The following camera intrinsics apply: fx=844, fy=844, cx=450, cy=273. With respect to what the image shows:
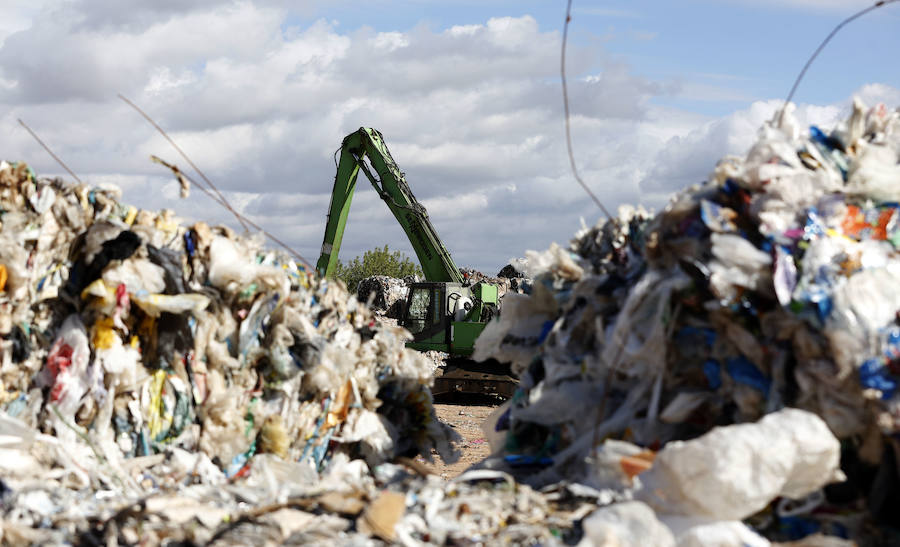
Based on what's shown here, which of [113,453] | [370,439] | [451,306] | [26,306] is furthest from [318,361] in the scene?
[451,306]

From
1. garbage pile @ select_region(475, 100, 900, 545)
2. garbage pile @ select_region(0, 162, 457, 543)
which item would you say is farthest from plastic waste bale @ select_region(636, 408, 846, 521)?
garbage pile @ select_region(0, 162, 457, 543)

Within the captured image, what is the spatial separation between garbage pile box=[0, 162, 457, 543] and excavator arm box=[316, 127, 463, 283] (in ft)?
28.5

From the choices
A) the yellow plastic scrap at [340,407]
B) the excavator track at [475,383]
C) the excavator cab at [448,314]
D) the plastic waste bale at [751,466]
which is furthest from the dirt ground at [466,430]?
the plastic waste bale at [751,466]

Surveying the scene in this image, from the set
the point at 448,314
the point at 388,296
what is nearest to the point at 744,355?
the point at 448,314

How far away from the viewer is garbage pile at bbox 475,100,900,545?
9.68 ft

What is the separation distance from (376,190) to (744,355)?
434 inches

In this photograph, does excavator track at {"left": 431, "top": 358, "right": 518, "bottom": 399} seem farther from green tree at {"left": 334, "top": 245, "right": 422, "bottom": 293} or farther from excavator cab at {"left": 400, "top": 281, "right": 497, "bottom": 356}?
green tree at {"left": 334, "top": 245, "right": 422, "bottom": 293}

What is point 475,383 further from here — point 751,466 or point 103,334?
point 751,466

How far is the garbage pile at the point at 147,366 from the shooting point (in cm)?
371

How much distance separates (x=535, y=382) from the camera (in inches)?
169

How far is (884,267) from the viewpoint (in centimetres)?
335

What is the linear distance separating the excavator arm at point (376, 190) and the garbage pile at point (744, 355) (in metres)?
9.48

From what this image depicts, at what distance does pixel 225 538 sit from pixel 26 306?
→ 176cm

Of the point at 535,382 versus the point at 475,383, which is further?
the point at 475,383
